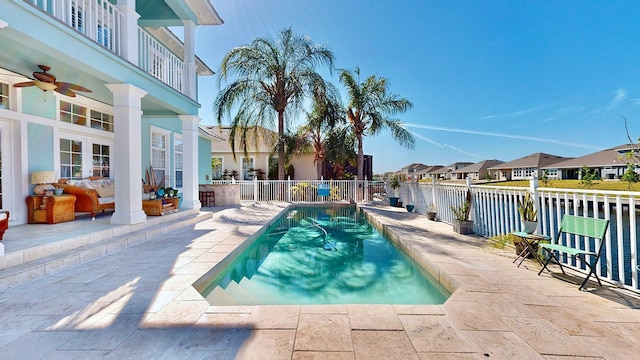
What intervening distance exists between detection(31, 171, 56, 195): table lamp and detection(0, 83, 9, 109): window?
132 cm

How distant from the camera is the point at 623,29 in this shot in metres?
11.5

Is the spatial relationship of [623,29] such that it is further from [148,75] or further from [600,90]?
[148,75]

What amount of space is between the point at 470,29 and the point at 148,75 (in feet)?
45.2

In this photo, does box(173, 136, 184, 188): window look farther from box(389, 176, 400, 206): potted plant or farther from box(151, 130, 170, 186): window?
box(389, 176, 400, 206): potted plant

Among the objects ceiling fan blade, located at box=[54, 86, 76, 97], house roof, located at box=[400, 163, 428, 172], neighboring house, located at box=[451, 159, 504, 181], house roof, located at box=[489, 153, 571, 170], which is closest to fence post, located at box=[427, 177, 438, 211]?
ceiling fan blade, located at box=[54, 86, 76, 97]

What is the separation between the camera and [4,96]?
4895 millimetres

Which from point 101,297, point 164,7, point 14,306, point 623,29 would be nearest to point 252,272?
point 101,297

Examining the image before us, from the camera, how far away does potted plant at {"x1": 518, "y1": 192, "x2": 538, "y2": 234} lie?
399 cm

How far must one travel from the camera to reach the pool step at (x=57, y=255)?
10.2 feet

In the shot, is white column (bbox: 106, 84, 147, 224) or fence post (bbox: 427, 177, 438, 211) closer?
white column (bbox: 106, 84, 147, 224)

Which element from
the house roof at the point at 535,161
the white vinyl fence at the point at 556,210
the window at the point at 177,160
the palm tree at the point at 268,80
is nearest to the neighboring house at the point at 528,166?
the house roof at the point at 535,161

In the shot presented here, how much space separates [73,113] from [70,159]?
3.64 feet

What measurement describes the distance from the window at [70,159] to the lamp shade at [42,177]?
2.69 feet

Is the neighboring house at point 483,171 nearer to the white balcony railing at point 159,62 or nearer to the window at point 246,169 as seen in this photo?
the window at point 246,169
